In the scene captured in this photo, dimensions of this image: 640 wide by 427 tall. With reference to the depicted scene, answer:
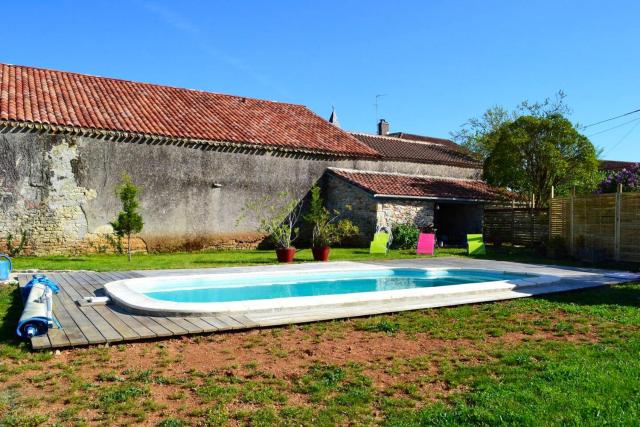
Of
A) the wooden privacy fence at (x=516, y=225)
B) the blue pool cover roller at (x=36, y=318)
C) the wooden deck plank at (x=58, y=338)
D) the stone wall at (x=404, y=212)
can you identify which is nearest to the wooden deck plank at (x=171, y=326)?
the wooden deck plank at (x=58, y=338)

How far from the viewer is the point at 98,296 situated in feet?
27.5

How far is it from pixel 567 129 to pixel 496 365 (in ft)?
62.9

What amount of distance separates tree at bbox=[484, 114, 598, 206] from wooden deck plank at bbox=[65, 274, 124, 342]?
18.4 m

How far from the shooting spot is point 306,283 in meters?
11.9

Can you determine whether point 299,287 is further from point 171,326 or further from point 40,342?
point 40,342

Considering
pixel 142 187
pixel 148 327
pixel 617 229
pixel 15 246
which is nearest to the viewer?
pixel 148 327

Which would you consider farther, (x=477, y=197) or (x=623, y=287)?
(x=477, y=197)

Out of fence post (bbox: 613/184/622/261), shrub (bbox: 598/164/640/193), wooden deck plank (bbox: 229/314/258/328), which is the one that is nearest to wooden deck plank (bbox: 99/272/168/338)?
wooden deck plank (bbox: 229/314/258/328)

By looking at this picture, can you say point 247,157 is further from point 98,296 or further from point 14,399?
point 14,399

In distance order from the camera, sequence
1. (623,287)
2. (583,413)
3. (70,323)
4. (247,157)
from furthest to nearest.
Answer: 1. (247,157)
2. (623,287)
3. (70,323)
4. (583,413)

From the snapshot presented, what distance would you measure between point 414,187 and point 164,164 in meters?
10.6

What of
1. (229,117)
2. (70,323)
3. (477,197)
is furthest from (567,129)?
(70,323)

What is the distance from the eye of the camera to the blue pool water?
33.5 feet

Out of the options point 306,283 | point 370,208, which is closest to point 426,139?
point 370,208
